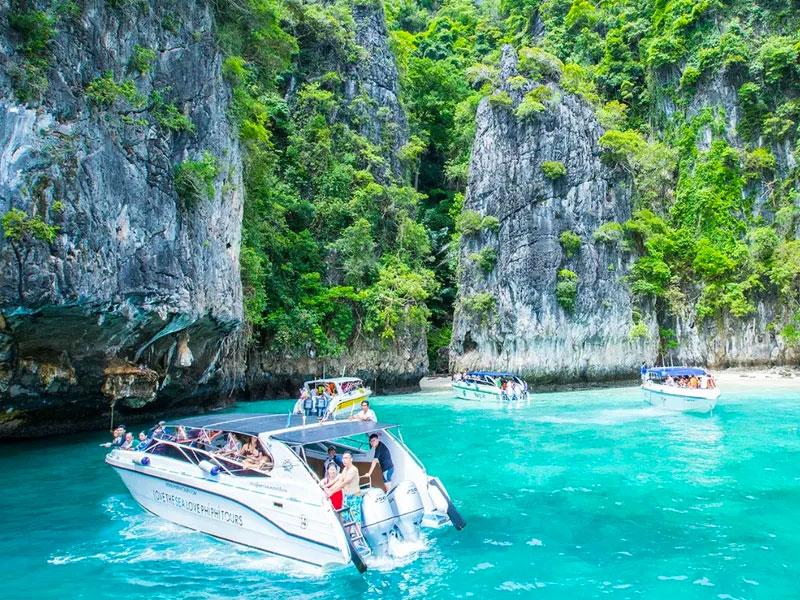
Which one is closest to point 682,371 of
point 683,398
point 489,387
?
point 683,398

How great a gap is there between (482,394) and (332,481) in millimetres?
21708

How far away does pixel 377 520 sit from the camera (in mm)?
8102

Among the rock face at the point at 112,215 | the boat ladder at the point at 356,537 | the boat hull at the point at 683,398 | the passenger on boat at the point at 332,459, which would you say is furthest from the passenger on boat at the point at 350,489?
the boat hull at the point at 683,398

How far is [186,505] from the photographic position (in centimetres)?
939

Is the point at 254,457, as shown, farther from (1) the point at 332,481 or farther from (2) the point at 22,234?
(2) the point at 22,234

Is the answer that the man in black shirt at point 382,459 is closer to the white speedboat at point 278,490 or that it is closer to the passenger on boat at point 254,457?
the white speedboat at point 278,490

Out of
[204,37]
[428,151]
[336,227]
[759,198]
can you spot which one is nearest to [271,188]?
Answer: [336,227]

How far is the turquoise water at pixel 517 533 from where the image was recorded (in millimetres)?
7246

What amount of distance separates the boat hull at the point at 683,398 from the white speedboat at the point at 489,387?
5.95 m

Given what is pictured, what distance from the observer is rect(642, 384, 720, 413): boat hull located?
23.2 metres

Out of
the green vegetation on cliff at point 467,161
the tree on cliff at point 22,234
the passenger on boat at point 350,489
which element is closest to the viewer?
the passenger on boat at point 350,489

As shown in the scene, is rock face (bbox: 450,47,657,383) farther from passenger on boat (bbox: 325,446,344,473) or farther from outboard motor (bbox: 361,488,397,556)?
outboard motor (bbox: 361,488,397,556)

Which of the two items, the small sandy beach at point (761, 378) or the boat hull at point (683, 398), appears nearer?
the boat hull at point (683, 398)

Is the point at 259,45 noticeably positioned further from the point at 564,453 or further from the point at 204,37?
the point at 564,453
